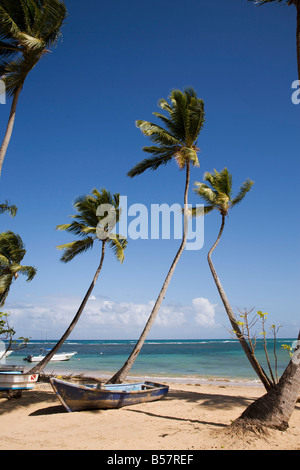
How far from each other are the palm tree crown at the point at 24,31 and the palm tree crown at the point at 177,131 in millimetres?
5086

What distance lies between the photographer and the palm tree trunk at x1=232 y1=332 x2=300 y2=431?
5.93 metres

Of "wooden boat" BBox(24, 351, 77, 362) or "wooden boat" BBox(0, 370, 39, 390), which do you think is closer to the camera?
"wooden boat" BBox(0, 370, 39, 390)

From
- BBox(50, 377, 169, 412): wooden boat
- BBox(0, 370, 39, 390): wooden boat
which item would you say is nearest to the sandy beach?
BBox(50, 377, 169, 412): wooden boat

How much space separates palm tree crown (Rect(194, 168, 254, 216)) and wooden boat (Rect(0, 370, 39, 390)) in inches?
390

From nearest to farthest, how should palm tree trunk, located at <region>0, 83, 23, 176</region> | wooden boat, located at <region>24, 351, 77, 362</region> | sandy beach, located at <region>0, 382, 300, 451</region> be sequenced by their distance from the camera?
sandy beach, located at <region>0, 382, 300, 451</region>
palm tree trunk, located at <region>0, 83, 23, 176</region>
wooden boat, located at <region>24, 351, 77, 362</region>

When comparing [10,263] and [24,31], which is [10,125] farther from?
[10,263]

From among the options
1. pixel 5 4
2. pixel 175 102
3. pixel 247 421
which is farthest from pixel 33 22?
pixel 247 421

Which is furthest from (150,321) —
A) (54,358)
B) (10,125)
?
(54,358)

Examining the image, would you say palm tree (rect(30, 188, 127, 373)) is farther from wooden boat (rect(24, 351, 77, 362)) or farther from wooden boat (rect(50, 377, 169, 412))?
wooden boat (rect(24, 351, 77, 362))

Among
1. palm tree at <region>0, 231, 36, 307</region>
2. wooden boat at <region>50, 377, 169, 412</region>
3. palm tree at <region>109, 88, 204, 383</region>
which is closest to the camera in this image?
wooden boat at <region>50, 377, 169, 412</region>

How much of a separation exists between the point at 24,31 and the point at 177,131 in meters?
7.15
